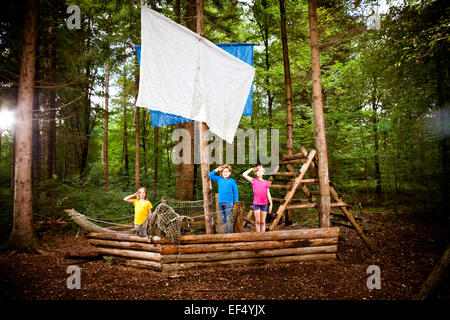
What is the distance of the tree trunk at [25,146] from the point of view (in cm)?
538

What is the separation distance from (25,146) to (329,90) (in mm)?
13365

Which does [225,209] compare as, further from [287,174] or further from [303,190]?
[303,190]

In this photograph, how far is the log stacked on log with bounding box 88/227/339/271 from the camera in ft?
14.3

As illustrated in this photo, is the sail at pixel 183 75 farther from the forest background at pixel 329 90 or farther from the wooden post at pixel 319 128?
the wooden post at pixel 319 128

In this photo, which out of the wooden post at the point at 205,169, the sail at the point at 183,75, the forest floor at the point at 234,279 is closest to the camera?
the forest floor at the point at 234,279

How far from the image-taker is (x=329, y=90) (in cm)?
1230

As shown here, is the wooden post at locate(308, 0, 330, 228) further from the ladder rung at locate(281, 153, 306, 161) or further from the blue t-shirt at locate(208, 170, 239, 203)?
the blue t-shirt at locate(208, 170, 239, 203)

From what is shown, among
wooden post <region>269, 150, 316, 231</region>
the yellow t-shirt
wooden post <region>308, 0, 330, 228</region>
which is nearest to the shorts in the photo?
wooden post <region>269, 150, 316, 231</region>

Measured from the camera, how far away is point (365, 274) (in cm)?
440

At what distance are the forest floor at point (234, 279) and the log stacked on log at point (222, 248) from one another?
0.15 m

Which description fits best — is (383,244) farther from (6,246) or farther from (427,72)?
(6,246)

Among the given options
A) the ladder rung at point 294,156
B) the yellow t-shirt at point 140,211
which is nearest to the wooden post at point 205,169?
the yellow t-shirt at point 140,211

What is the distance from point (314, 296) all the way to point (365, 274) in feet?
5.09
